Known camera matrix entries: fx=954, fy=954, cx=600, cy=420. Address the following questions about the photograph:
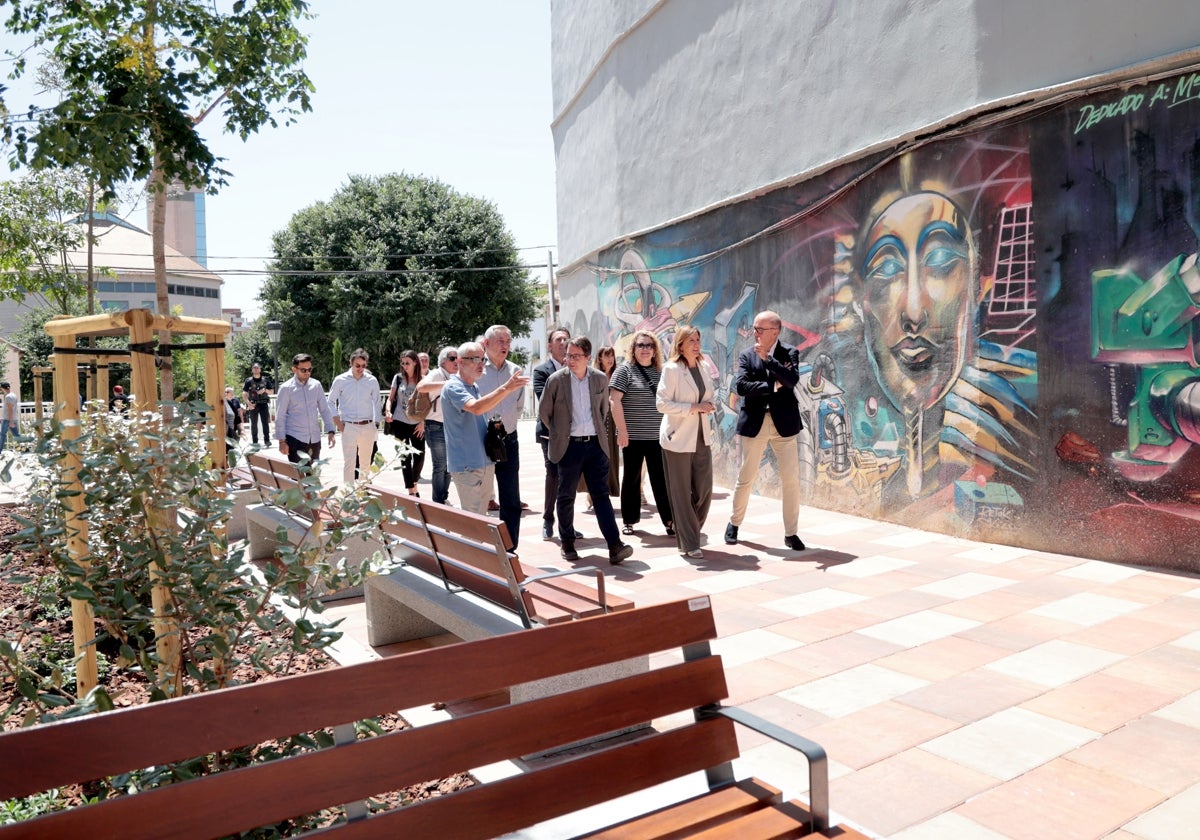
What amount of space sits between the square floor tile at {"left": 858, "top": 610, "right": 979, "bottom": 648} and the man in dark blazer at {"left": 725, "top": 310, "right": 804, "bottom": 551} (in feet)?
7.00

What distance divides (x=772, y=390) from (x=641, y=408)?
1408 mm

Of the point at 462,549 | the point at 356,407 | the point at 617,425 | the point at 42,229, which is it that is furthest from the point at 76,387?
the point at 42,229

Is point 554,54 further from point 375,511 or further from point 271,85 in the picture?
point 375,511

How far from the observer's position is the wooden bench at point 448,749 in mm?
1785

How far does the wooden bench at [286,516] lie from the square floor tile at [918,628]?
2.84 m

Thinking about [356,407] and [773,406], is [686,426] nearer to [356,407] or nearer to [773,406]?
[773,406]

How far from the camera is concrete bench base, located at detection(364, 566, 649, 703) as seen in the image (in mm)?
3982

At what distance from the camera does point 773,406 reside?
769cm

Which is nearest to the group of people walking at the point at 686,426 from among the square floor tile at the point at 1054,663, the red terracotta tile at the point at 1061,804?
the square floor tile at the point at 1054,663

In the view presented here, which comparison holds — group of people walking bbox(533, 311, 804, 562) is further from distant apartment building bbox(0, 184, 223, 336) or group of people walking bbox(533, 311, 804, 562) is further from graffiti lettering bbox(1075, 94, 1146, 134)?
distant apartment building bbox(0, 184, 223, 336)

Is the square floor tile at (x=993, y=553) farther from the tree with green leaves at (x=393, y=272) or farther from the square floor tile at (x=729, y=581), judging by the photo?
the tree with green leaves at (x=393, y=272)

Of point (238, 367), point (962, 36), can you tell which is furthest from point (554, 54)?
point (238, 367)

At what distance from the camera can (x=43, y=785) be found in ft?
5.61

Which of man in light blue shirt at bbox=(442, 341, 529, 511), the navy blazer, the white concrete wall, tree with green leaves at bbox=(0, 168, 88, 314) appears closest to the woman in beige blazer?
the navy blazer
